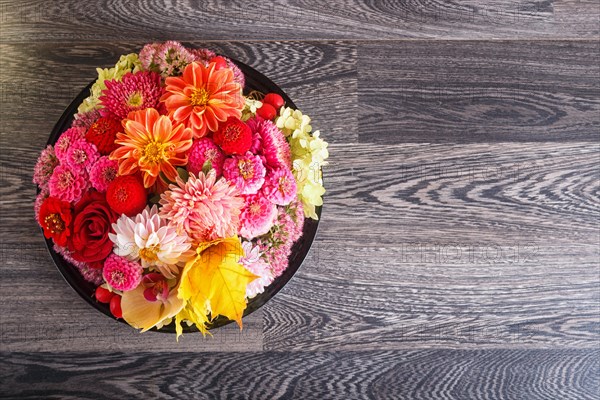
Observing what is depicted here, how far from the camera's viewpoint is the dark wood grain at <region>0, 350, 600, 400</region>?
1.05 metres

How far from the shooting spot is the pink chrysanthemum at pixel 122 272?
2.16 feet

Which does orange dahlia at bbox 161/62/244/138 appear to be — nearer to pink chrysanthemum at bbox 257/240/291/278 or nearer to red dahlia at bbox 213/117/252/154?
red dahlia at bbox 213/117/252/154

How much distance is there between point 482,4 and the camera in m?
1.10

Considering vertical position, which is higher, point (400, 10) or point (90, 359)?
point (400, 10)

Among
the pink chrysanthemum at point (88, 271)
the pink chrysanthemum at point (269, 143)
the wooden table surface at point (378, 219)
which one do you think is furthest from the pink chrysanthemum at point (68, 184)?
the wooden table surface at point (378, 219)

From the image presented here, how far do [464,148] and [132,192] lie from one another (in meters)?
0.70

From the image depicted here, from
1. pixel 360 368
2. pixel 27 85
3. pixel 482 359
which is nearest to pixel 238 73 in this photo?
pixel 27 85

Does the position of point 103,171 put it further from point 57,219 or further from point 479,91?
point 479,91

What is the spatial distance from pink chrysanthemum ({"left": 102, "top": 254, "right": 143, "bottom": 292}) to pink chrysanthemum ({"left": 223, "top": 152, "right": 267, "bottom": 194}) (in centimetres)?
16

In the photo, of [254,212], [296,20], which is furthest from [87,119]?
[296,20]

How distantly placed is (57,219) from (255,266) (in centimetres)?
26

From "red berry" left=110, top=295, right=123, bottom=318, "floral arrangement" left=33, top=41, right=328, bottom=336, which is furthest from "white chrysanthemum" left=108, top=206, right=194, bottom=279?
"red berry" left=110, top=295, right=123, bottom=318

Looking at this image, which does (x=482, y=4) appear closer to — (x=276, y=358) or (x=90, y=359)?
(x=276, y=358)

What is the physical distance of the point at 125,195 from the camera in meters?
0.63
